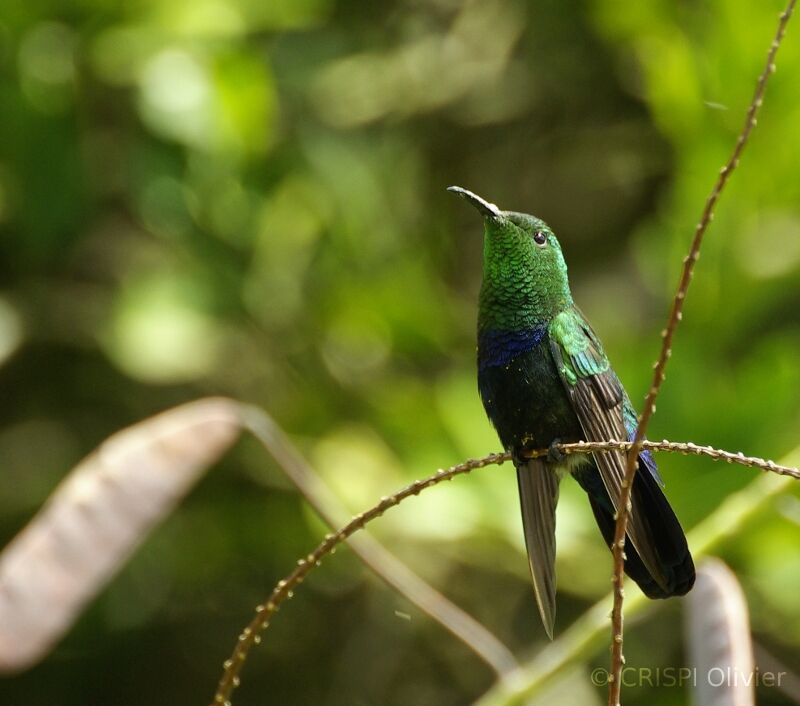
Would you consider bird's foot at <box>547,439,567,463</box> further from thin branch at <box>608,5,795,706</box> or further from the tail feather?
thin branch at <box>608,5,795,706</box>

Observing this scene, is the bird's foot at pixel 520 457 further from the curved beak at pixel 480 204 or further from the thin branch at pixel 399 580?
the curved beak at pixel 480 204

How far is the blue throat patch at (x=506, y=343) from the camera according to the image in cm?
235

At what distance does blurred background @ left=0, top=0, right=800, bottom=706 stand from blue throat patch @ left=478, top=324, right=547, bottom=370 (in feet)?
2.91

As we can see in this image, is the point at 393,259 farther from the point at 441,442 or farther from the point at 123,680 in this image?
the point at 123,680

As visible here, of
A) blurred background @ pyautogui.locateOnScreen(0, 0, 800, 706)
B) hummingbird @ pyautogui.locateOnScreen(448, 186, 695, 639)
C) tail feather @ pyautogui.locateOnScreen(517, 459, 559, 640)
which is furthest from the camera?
blurred background @ pyautogui.locateOnScreen(0, 0, 800, 706)

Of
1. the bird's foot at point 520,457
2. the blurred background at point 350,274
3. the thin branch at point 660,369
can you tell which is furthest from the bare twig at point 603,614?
the blurred background at point 350,274

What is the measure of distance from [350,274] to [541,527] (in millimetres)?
2183

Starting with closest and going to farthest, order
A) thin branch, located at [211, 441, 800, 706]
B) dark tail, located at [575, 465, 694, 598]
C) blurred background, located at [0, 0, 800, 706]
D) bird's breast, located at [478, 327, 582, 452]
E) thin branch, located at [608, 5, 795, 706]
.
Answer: thin branch, located at [608, 5, 795, 706] < thin branch, located at [211, 441, 800, 706] < dark tail, located at [575, 465, 694, 598] < bird's breast, located at [478, 327, 582, 452] < blurred background, located at [0, 0, 800, 706]

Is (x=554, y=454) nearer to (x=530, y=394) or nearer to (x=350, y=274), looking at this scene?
(x=530, y=394)

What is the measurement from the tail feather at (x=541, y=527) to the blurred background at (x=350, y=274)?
0.94 meters

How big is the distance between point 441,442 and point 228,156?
3.86ft

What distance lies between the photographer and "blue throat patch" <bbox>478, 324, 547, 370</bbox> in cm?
235

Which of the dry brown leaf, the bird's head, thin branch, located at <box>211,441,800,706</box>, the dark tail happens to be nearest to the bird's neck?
the bird's head

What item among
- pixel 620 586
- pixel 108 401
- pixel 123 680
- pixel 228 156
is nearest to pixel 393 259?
pixel 228 156
